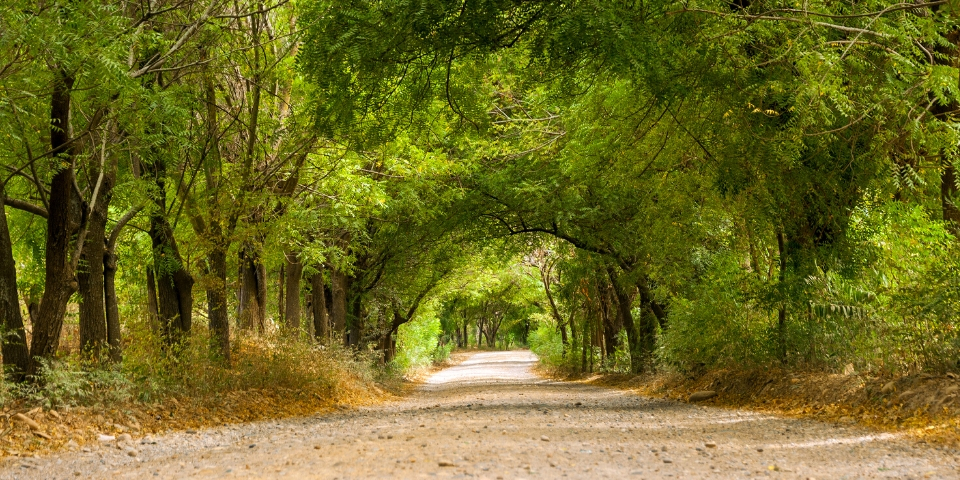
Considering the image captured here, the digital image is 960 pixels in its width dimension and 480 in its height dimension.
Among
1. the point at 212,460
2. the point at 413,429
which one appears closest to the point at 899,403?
the point at 413,429

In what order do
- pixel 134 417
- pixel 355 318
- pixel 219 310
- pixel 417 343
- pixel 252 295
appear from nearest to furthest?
pixel 134 417 → pixel 219 310 → pixel 252 295 → pixel 355 318 → pixel 417 343

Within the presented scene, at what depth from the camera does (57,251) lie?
1052 centimetres

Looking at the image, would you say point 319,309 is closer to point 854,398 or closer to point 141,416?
point 141,416

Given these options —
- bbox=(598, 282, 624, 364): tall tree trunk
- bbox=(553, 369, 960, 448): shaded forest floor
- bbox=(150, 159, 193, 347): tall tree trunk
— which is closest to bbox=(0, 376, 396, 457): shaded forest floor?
bbox=(150, 159, 193, 347): tall tree trunk

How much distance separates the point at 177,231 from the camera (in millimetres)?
16906

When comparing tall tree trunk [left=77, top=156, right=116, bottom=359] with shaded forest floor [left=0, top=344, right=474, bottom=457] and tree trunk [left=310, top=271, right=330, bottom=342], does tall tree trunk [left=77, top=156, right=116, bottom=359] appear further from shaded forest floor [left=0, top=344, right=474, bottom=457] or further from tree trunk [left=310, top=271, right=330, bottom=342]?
tree trunk [left=310, top=271, right=330, bottom=342]

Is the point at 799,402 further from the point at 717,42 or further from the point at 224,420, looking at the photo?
the point at 224,420

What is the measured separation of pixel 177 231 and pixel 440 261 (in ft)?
29.3

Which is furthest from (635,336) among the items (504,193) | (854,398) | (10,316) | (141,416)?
(10,316)

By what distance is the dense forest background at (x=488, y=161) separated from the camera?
26.6 ft

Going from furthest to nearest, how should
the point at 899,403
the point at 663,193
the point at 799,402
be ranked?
the point at 663,193, the point at 799,402, the point at 899,403

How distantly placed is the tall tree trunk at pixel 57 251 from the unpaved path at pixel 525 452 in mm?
2243

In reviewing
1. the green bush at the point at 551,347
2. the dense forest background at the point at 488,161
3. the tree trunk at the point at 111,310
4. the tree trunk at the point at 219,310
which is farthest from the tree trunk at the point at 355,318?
the tree trunk at the point at 111,310

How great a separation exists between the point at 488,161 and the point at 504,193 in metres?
1.61
